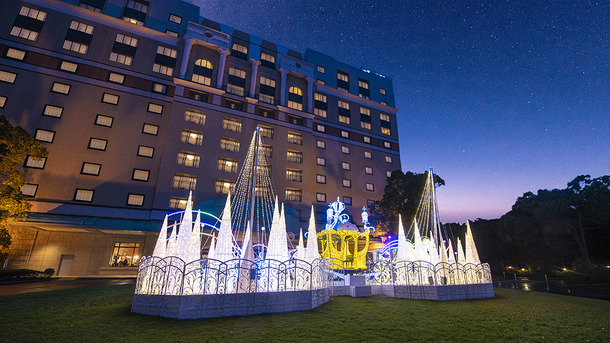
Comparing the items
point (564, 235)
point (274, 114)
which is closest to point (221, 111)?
point (274, 114)

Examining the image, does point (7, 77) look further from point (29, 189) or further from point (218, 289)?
point (218, 289)

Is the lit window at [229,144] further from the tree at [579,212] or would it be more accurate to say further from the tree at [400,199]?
the tree at [579,212]

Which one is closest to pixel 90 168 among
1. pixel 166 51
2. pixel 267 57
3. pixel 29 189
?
pixel 29 189

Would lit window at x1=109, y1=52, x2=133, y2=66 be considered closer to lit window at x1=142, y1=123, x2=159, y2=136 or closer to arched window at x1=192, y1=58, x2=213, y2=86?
arched window at x1=192, y1=58, x2=213, y2=86

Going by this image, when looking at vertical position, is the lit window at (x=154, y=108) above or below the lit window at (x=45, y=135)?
above

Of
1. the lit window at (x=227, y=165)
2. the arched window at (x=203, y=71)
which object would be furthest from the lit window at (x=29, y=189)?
the arched window at (x=203, y=71)

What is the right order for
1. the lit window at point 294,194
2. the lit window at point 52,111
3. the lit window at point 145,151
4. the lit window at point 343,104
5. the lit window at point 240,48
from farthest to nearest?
the lit window at point 343,104
the lit window at point 240,48
the lit window at point 294,194
the lit window at point 145,151
the lit window at point 52,111

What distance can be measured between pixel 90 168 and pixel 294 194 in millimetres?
23961

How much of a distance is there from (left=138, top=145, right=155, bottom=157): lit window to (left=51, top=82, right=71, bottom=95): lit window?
985 centimetres

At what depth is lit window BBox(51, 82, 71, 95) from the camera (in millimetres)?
30141

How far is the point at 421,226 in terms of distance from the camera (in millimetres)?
31688

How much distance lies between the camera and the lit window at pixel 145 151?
31750mm

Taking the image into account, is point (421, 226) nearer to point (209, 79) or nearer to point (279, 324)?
point (279, 324)

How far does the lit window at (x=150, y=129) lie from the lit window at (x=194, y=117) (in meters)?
3.78
